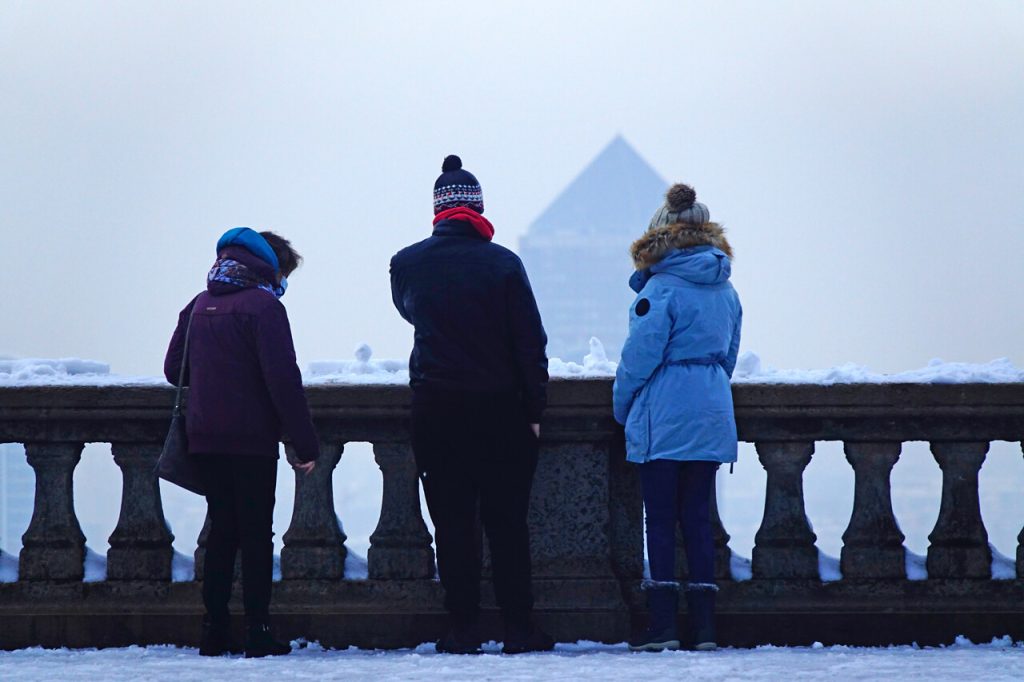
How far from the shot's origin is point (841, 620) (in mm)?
6402

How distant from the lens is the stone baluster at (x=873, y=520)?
6.46 metres

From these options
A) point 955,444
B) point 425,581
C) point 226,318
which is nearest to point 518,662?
point 425,581

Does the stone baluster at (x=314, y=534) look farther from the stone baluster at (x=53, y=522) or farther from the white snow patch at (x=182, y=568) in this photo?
the stone baluster at (x=53, y=522)

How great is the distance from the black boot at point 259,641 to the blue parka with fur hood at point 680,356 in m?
1.58

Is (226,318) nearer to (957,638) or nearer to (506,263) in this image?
(506,263)

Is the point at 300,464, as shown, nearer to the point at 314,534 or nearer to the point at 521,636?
the point at 314,534

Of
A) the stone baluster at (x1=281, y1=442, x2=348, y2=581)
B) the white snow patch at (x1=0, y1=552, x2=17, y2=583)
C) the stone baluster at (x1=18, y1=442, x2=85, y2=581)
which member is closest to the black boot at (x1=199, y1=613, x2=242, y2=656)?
the stone baluster at (x1=281, y1=442, x2=348, y2=581)

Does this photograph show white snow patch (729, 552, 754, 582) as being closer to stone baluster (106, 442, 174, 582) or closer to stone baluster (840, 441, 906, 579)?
stone baluster (840, 441, 906, 579)

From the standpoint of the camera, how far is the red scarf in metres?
6.14

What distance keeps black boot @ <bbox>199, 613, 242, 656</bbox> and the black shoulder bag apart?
1.65 ft

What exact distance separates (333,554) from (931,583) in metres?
2.49

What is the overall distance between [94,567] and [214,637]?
0.81m

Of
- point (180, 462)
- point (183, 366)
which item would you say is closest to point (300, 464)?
point (180, 462)

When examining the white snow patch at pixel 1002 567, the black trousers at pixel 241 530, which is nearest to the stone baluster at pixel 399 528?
the black trousers at pixel 241 530
